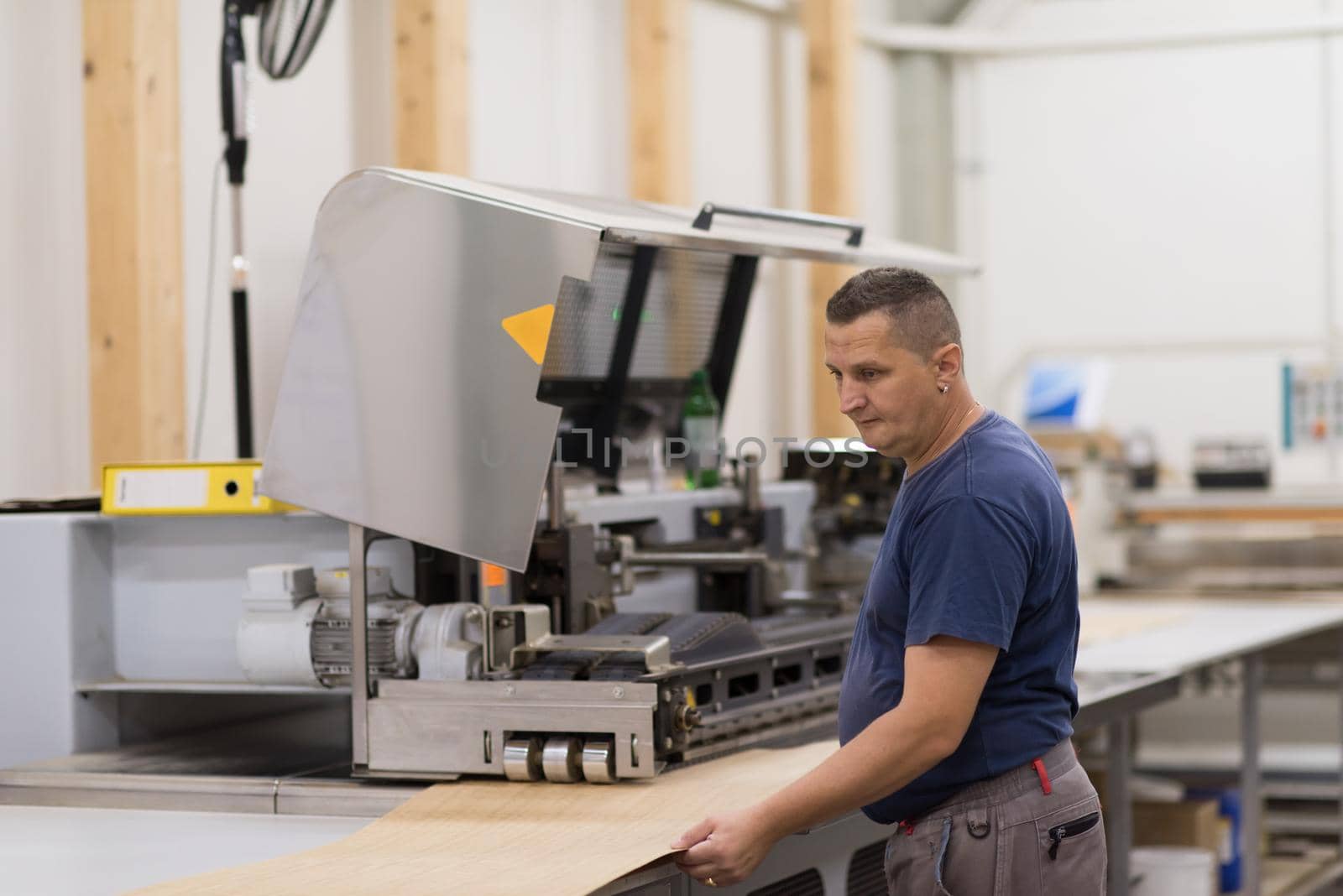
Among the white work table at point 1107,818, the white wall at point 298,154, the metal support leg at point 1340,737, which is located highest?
the white wall at point 298,154

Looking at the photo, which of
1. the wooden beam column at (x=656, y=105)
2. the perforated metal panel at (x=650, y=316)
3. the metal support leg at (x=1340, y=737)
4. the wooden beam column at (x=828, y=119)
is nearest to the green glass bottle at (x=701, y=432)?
the perforated metal panel at (x=650, y=316)

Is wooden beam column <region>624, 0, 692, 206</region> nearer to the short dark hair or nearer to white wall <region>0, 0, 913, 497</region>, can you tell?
white wall <region>0, 0, 913, 497</region>

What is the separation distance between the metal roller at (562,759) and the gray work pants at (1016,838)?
546 mm

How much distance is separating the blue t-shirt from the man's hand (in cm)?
16

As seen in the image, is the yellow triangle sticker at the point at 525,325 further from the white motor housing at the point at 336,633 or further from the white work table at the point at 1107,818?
the white work table at the point at 1107,818

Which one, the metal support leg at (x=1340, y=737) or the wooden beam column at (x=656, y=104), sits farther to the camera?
the wooden beam column at (x=656, y=104)

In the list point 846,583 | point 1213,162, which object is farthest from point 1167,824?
point 1213,162

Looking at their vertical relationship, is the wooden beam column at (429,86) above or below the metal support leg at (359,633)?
above

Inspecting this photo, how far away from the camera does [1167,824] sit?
4.21 metres

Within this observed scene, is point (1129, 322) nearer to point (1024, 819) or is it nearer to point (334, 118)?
point (334, 118)

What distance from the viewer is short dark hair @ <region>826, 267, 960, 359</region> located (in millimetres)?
1722

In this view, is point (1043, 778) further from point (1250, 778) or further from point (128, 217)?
point (1250, 778)

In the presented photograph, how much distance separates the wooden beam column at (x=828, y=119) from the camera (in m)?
6.07

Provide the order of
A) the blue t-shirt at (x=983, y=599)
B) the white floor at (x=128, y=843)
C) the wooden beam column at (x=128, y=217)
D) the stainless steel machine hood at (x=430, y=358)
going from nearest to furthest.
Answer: the blue t-shirt at (x=983, y=599)
the white floor at (x=128, y=843)
the stainless steel machine hood at (x=430, y=358)
the wooden beam column at (x=128, y=217)
